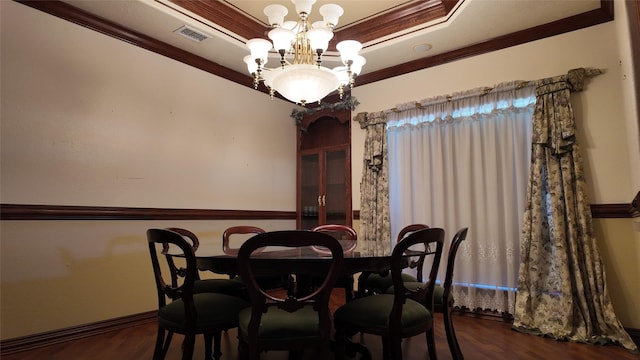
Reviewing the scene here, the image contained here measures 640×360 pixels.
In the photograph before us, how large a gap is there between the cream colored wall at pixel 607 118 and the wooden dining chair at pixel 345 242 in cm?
189

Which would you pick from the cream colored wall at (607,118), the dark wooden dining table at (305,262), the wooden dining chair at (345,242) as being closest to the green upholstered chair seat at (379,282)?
the wooden dining chair at (345,242)

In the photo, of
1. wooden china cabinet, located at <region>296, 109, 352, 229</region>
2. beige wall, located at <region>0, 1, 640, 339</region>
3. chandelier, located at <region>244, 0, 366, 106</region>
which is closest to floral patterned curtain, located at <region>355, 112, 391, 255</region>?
wooden china cabinet, located at <region>296, 109, 352, 229</region>

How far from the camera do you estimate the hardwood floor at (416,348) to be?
2287 millimetres

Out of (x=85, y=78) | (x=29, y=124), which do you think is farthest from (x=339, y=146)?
(x=29, y=124)

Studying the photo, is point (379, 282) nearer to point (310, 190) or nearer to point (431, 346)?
point (431, 346)

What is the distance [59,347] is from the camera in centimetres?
246

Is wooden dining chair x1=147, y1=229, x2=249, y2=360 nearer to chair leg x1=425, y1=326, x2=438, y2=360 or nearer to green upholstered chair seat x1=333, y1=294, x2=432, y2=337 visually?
green upholstered chair seat x1=333, y1=294, x2=432, y2=337

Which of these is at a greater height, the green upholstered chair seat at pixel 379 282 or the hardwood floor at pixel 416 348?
the green upholstered chair seat at pixel 379 282

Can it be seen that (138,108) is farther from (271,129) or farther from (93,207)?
(271,129)

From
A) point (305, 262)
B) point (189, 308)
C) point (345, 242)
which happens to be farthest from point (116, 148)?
point (305, 262)

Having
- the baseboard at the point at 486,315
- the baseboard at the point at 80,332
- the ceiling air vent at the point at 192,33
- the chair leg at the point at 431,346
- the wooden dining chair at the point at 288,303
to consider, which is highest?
the ceiling air vent at the point at 192,33

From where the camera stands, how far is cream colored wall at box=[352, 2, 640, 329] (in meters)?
2.61

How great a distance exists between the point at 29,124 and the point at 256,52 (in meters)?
1.70

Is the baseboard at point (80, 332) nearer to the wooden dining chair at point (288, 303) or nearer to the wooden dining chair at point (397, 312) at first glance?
the wooden dining chair at point (397, 312)
